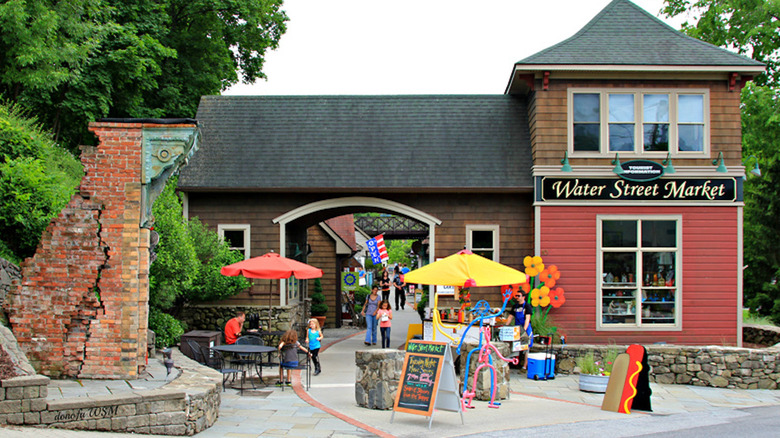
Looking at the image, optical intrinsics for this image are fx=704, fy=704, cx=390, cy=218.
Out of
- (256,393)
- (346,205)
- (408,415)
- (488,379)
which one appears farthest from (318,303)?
(408,415)

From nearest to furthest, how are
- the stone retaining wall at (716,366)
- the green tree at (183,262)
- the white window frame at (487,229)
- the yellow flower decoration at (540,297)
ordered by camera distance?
the green tree at (183,262), the stone retaining wall at (716,366), the yellow flower decoration at (540,297), the white window frame at (487,229)

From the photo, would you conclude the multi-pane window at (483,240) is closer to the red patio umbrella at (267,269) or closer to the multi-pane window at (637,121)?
the multi-pane window at (637,121)

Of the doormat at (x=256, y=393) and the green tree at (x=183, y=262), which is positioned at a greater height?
the green tree at (x=183, y=262)

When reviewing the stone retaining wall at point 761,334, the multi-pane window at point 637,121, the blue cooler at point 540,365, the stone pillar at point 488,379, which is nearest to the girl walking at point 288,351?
the stone pillar at point 488,379

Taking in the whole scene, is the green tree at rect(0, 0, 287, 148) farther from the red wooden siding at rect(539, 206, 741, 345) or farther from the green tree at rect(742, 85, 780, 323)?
the green tree at rect(742, 85, 780, 323)

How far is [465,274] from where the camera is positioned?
513 inches

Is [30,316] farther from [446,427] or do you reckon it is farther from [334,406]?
[446,427]

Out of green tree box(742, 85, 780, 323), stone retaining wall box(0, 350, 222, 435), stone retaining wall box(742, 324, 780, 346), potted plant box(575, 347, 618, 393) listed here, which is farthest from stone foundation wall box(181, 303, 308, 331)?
green tree box(742, 85, 780, 323)

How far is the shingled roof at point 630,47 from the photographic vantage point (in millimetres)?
16641

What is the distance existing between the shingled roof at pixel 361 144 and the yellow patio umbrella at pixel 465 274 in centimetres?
390

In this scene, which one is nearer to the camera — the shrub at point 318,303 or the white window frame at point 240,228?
the white window frame at point 240,228

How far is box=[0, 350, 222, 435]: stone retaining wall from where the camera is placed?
8055 mm

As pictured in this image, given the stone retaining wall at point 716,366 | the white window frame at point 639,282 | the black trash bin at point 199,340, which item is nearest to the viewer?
the black trash bin at point 199,340

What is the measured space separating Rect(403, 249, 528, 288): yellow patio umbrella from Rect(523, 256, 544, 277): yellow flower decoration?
9.38 ft
